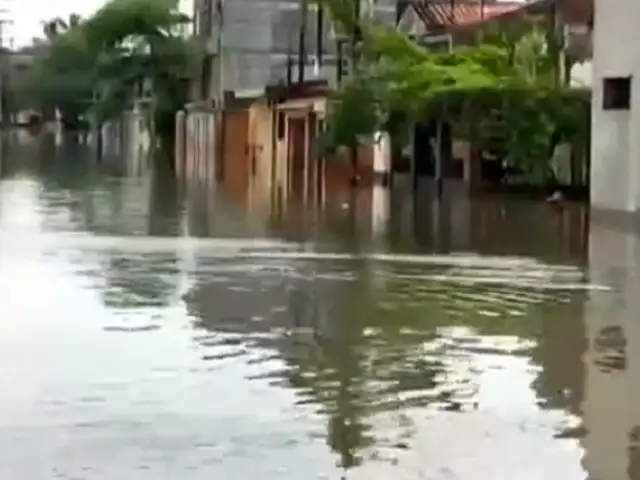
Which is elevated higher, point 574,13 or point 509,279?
point 574,13

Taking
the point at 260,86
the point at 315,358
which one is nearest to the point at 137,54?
the point at 260,86

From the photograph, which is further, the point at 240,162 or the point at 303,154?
the point at 240,162

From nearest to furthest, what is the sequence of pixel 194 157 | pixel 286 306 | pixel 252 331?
pixel 252 331 → pixel 286 306 → pixel 194 157

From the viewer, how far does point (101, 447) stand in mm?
8430

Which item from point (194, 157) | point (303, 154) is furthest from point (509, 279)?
point (194, 157)

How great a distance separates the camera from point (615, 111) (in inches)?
1213

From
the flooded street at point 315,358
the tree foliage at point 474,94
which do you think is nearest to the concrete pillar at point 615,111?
the tree foliage at point 474,94

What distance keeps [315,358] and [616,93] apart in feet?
67.2

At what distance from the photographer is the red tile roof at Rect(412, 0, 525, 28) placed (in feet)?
182

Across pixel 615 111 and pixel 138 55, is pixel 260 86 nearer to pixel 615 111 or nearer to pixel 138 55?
pixel 138 55

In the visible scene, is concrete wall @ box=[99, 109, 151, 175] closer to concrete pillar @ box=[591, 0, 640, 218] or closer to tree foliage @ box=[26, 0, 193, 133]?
tree foliage @ box=[26, 0, 193, 133]

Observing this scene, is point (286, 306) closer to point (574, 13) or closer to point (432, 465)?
point (432, 465)

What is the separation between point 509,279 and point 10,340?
7.04 m

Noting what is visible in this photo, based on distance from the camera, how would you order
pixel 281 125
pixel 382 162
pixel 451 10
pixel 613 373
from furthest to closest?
pixel 281 125 → pixel 451 10 → pixel 382 162 → pixel 613 373
